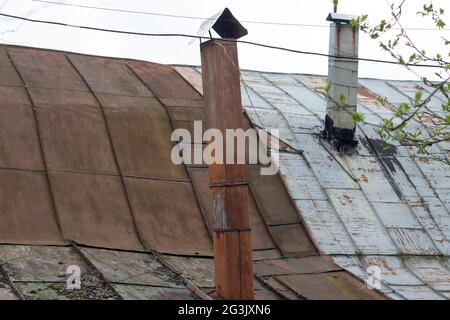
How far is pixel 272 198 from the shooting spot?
51.2ft

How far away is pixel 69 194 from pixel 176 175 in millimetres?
2232

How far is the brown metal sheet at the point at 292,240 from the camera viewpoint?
14.5 meters

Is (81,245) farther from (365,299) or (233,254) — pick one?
(365,299)

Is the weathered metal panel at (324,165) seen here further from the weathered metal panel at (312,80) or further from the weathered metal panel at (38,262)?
the weathered metal panel at (38,262)

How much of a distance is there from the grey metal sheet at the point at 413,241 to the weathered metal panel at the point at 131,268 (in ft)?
15.2

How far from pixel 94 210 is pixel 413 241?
5.72 metres

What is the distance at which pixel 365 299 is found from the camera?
13117mm

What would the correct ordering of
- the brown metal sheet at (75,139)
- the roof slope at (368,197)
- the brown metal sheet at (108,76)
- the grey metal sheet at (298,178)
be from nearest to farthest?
the brown metal sheet at (75,139)
the roof slope at (368,197)
the grey metal sheet at (298,178)
the brown metal sheet at (108,76)

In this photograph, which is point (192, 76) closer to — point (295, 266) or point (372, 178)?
point (372, 178)

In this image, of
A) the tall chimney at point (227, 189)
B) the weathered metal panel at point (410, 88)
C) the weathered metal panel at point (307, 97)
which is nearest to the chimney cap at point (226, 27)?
the tall chimney at point (227, 189)

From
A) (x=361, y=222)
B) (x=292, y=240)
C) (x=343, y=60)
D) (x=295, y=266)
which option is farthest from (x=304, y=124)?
(x=295, y=266)

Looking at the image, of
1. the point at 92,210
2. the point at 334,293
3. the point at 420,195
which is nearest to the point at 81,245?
the point at 92,210

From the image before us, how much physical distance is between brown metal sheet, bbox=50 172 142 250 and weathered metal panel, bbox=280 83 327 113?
22.5 feet
